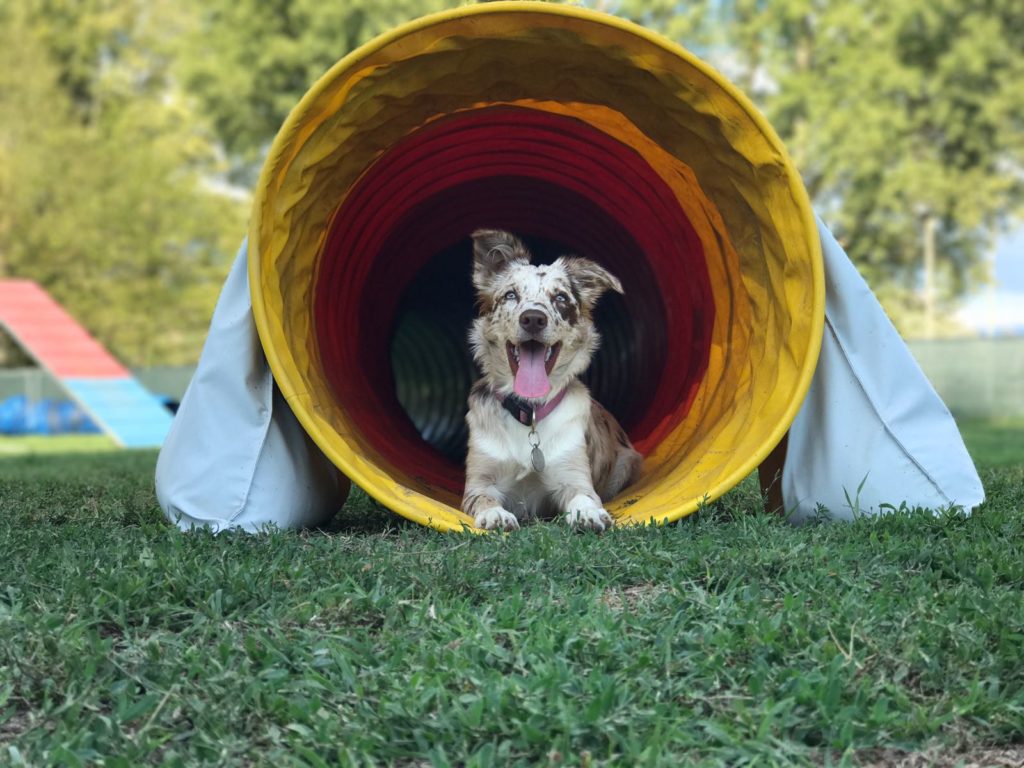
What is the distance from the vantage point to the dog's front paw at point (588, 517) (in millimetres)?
4855

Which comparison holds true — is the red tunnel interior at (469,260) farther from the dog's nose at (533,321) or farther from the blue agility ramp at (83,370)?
the blue agility ramp at (83,370)

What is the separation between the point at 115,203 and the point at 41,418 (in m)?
7.88

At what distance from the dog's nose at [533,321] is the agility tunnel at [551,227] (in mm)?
968

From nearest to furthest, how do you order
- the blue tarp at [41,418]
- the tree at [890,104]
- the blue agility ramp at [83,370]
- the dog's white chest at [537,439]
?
the dog's white chest at [537,439]
the blue agility ramp at [83,370]
the blue tarp at [41,418]
the tree at [890,104]

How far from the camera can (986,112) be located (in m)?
26.3

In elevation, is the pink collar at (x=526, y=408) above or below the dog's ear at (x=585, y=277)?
below

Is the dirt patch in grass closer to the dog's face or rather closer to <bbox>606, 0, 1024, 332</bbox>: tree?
the dog's face

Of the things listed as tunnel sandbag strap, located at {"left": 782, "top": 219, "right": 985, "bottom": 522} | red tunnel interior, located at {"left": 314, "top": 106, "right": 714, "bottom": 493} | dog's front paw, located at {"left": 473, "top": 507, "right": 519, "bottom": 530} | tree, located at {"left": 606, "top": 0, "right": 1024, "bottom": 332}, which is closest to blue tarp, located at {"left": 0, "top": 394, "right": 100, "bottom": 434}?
tree, located at {"left": 606, "top": 0, "right": 1024, "bottom": 332}

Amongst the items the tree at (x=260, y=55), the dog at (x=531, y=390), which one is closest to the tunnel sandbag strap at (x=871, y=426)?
the dog at (x=531, y=390)

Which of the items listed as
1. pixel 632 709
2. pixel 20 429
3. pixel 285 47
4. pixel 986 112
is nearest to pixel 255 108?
pixel 285 47

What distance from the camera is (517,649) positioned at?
3.18m

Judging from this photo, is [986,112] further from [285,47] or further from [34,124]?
[34,124]

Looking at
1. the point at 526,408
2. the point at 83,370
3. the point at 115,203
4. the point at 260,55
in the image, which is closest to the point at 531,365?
the point at 526,408

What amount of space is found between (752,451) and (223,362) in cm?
241
